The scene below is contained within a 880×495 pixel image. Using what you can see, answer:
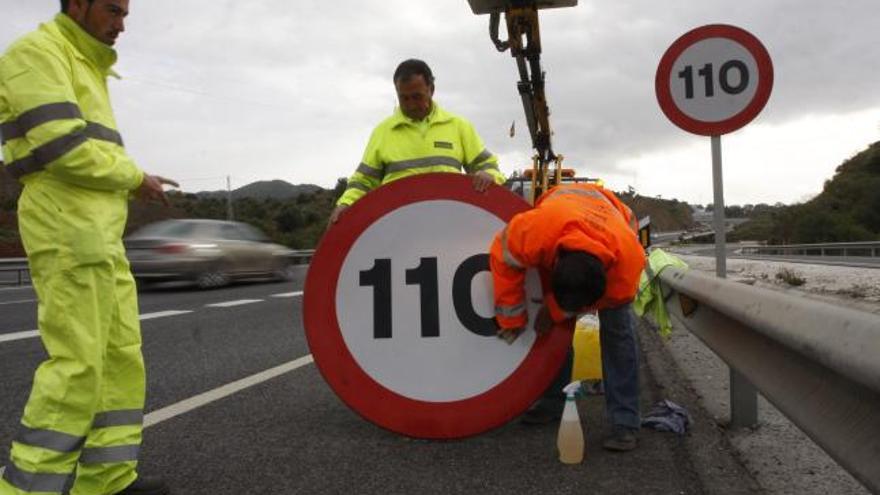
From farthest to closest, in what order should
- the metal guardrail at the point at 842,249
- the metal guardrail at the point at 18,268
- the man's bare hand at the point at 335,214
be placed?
the metal guardrail at the point at 842,249 < the metal guardrail at the point at 18,268 < the man's bare hand at the point at 335,214

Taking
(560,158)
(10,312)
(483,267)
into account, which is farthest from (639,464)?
(560,158)

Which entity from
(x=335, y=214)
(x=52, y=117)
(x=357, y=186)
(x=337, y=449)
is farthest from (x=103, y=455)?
(x=357, y=186)

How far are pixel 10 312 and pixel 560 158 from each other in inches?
428

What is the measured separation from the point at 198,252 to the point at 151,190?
12351mm

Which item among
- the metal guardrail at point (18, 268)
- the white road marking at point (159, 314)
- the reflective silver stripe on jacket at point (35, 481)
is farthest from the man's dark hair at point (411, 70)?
the metal guardrail at point (18, 268)

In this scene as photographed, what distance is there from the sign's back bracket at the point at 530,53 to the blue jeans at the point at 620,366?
9.15 meters

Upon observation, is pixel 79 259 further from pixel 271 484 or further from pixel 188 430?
pixel 188 430

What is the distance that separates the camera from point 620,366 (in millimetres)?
3426

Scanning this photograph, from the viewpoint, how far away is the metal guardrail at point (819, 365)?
136cm

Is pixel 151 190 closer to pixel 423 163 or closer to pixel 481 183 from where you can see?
pixel 481 183

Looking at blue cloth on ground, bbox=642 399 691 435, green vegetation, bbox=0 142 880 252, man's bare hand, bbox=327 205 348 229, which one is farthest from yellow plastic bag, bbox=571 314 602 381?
green vegetation, bbox=0 142 880 252

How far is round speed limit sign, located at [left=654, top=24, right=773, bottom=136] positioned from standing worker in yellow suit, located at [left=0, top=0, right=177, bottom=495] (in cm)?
306

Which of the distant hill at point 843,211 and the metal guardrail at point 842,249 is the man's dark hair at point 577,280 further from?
the distant hill at point 843,211

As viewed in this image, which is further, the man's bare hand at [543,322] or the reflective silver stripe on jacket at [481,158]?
the reflective silver stripe on jacket at [481,158]
